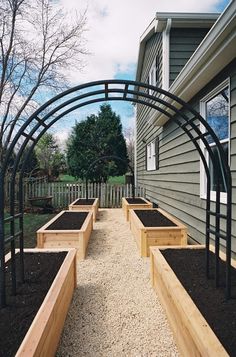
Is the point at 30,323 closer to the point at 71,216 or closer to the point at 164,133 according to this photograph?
the point at 71,216

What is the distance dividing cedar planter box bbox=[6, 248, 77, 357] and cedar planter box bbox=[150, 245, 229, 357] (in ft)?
3.14

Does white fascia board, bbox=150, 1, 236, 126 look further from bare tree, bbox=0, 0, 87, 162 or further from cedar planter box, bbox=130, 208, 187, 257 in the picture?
bare tree, bbox=0, 0, 87, 162

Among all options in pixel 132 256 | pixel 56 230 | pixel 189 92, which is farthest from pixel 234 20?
pixel 56 230

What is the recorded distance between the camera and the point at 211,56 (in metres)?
3.08

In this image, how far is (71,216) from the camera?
6211 mm

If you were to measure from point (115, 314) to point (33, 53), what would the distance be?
12.1 metres

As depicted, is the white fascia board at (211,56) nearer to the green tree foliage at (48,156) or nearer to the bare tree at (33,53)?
the bare tree at (33,53)

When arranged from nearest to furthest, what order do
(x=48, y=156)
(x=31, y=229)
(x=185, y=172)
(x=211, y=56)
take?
(x=211, y=56) < (x=185, y=172) < (x=31, y=229) < (x=48, y=156)

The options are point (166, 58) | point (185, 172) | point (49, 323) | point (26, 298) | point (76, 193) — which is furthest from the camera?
point (76, 193)

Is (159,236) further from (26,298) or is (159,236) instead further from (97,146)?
(97,146)

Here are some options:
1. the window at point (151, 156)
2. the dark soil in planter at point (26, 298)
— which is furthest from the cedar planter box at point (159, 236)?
the window at point (151, 156)

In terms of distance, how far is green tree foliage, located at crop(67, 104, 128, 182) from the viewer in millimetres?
14961

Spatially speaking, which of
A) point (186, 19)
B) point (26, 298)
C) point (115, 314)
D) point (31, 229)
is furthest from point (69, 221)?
point (186, 19)

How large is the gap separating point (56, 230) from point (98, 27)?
9.62m
